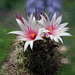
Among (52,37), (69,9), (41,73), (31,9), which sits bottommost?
(41,73)

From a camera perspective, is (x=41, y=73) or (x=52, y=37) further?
(x=41, y=73)

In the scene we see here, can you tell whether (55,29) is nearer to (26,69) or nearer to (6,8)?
(26,69)

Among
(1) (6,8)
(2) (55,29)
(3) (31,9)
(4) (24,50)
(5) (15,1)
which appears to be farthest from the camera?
(5) (15,1)

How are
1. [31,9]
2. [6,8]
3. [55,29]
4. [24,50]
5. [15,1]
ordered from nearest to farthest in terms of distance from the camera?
[24,50] < [55,29] < [31,9] < [6,8] < [15,1]

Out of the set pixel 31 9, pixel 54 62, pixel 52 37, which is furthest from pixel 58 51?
pixel 31 9

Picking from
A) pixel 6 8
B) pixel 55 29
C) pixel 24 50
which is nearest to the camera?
pixel 24 50

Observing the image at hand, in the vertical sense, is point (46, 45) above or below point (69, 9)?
below

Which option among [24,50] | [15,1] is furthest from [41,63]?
[15,1]

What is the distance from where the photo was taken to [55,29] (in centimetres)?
258

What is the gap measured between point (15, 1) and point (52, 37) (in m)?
6.02

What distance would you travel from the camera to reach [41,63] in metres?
2.51

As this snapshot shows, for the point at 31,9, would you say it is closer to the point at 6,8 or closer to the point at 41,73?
the point at 6,8

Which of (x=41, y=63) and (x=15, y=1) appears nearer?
(x=41, y=63)

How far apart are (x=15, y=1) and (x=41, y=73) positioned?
586 centimetres
